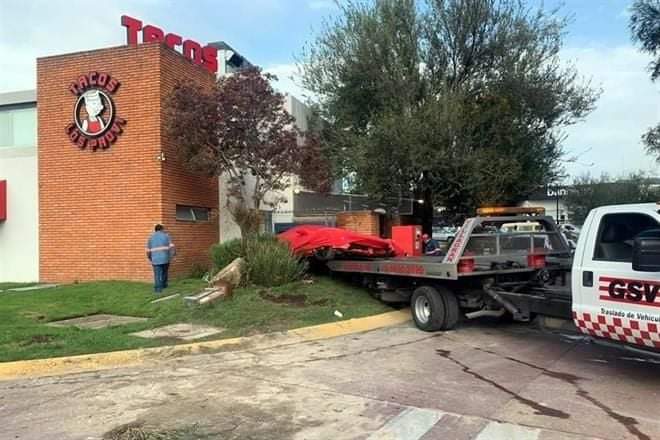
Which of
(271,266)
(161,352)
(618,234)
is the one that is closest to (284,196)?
(271,266)

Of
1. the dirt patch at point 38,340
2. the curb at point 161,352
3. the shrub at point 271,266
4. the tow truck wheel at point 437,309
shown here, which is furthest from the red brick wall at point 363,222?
the dirt patch at point 38,340

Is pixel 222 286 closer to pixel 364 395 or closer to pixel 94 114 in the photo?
pixel 364 395

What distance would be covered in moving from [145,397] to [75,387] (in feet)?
3.56

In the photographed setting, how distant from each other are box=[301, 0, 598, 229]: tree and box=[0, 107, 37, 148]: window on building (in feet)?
29.1

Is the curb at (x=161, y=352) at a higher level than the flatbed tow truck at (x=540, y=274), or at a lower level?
lower

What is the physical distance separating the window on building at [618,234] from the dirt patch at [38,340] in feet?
23.6

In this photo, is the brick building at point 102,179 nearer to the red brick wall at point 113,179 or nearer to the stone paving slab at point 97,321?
the red brick wall at point 113,179

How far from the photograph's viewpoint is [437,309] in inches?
387

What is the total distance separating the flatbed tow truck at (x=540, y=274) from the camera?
6.20 m

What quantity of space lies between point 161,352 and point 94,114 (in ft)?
32.1

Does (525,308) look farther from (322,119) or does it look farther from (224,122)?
(322,119)

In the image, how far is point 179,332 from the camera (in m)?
9.43

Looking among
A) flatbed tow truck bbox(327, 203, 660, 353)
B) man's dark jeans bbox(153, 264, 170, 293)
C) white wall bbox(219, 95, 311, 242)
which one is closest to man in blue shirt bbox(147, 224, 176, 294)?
man's dark jeans bbox(153, 264, 170, 293)

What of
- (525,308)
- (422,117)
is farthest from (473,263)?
(422,117)
